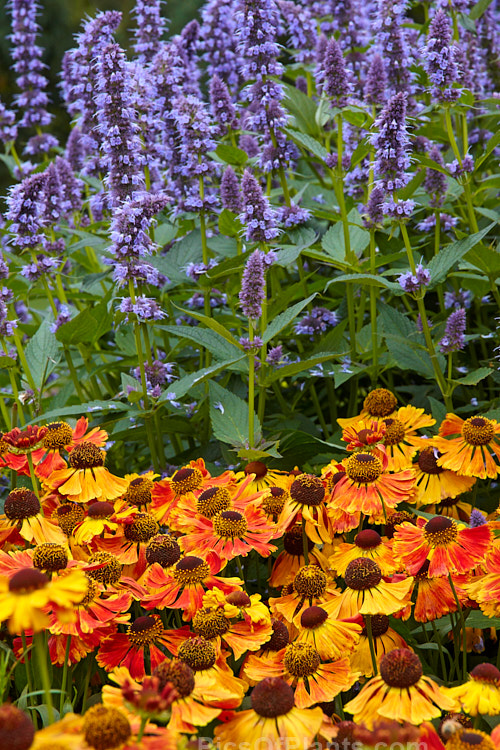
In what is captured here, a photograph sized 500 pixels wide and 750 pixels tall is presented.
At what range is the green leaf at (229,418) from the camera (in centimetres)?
239

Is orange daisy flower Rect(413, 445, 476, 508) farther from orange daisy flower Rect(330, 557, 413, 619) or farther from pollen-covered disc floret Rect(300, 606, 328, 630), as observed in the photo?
pollen-covered disc floret Rect(300, 606, 328, 630)

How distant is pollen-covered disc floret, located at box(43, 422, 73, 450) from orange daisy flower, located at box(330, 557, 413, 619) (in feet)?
3.26

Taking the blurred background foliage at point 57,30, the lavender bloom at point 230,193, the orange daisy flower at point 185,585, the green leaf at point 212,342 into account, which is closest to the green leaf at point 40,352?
the green leaf at point 212,342

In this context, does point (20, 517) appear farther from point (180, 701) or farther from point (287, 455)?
point (287, 455)

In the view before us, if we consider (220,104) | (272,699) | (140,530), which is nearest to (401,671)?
(272,699)

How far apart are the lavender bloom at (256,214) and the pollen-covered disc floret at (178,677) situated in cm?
159

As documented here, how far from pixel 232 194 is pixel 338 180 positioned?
1.33 ft

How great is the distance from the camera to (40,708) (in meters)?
1.52

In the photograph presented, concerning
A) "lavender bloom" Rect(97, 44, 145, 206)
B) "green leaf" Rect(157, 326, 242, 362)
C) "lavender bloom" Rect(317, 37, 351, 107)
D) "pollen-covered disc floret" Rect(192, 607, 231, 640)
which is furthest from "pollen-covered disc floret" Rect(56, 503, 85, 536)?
"lavender bloom" Rect(317, 37, 351, 107)

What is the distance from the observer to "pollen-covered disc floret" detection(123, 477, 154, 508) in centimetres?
218

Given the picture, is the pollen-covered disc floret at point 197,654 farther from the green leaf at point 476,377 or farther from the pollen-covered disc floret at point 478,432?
the green leaf at point 476,377

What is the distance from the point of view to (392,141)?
2451mm

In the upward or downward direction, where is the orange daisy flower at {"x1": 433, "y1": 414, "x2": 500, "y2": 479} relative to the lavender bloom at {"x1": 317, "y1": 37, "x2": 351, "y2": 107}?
downward

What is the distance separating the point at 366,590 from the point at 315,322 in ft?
5.16
